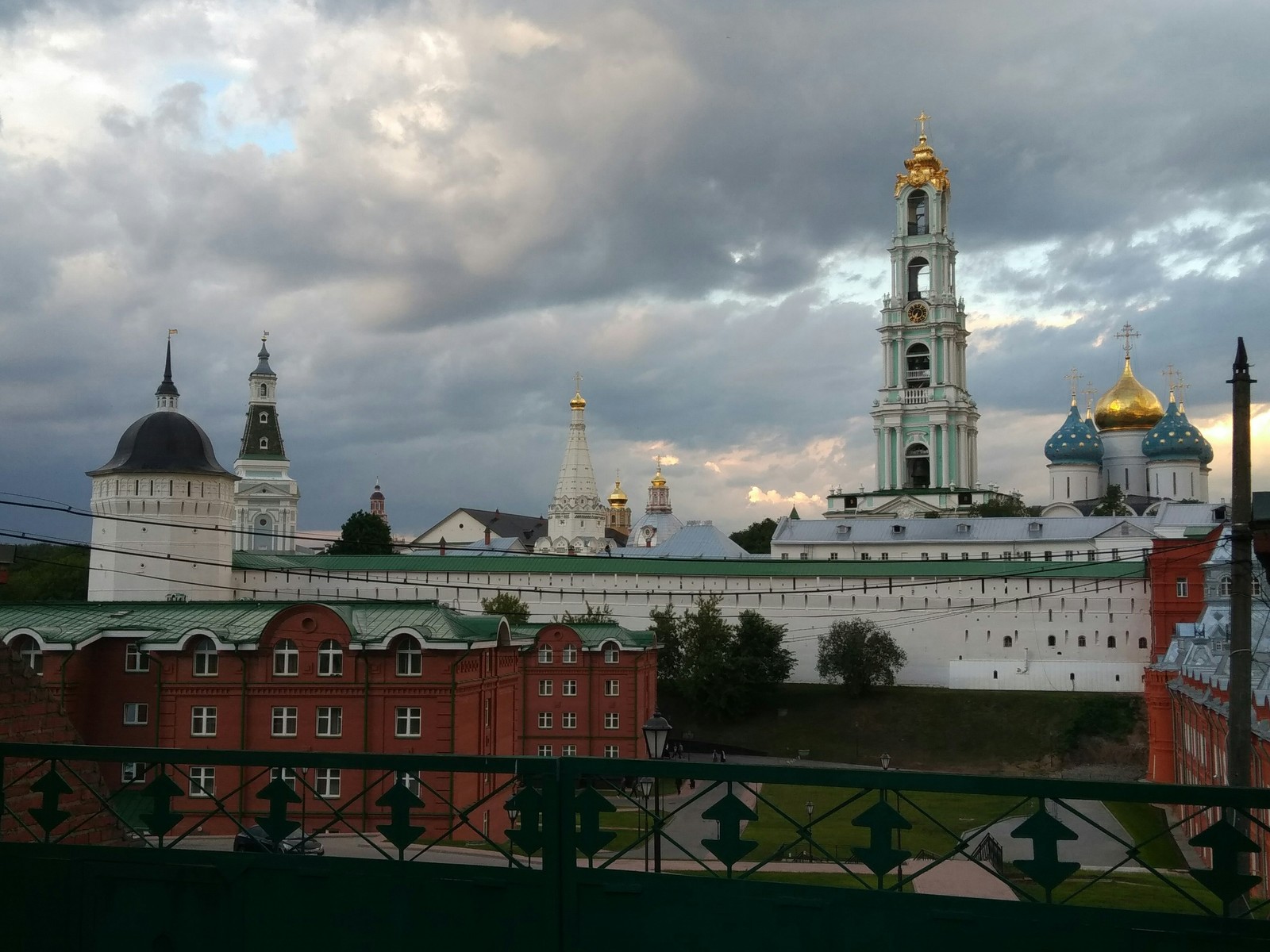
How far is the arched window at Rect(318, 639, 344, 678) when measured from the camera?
86.9ft

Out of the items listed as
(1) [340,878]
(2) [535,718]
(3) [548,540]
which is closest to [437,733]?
(2) [535,718]

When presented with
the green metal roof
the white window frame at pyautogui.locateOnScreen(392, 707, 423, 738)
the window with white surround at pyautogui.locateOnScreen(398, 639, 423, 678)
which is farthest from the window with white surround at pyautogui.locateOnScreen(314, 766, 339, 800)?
the green metal roof

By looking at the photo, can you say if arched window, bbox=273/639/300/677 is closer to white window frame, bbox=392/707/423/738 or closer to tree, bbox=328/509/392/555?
white window frame, bbox=392/707/423/738

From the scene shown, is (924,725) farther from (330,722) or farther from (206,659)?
(206,659)

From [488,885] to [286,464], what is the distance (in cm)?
10110

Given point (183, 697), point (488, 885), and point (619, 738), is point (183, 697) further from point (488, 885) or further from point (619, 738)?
A: point (488, 885)

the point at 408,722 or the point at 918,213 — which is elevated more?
the point at 918,213

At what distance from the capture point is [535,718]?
117ft

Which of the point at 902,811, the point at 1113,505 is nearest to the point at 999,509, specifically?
the point at 1113,505

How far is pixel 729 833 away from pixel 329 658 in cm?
2348

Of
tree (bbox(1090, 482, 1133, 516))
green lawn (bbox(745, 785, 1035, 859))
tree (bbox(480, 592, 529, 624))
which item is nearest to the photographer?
green lawn (bbox(745, 785, 1035, 859))

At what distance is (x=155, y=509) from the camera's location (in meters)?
50.4

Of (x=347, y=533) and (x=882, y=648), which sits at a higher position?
(x=347, y=533)

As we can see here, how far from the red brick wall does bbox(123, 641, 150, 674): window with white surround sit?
20.6 meters
